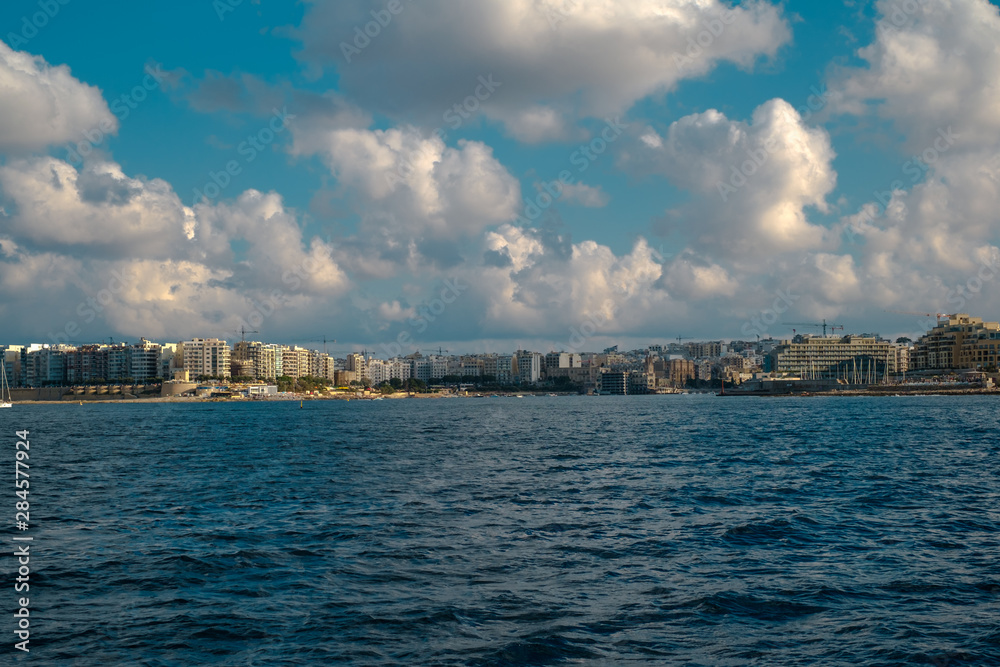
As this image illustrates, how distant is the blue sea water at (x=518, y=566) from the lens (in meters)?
11.9

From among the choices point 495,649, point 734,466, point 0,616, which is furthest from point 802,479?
point 0,616

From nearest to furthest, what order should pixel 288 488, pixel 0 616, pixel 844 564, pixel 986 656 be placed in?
pixel 986 656, pixel 0 616, pixel 844 564, pixel 288 488

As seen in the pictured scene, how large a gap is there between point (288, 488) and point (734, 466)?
65.5ft

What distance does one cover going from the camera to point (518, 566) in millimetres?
16531

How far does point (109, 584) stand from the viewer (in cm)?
1541

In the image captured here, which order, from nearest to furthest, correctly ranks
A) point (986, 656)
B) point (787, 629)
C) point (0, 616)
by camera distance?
1. point (986, 656)
2. point (787, 629)
3. point (0, 616)

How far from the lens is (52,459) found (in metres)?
42.8

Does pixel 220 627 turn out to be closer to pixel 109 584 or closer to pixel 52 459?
pixel 109 584

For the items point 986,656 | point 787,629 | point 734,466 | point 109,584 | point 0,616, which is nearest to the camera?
point 986,656

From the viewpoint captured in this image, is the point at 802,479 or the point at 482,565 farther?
the point at 802,479

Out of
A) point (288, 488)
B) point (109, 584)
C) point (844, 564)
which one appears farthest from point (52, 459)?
point (844, 564)

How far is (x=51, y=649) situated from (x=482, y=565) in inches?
319

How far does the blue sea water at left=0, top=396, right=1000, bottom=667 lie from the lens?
11.9m

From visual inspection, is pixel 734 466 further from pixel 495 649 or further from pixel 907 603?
pixel 495 649
